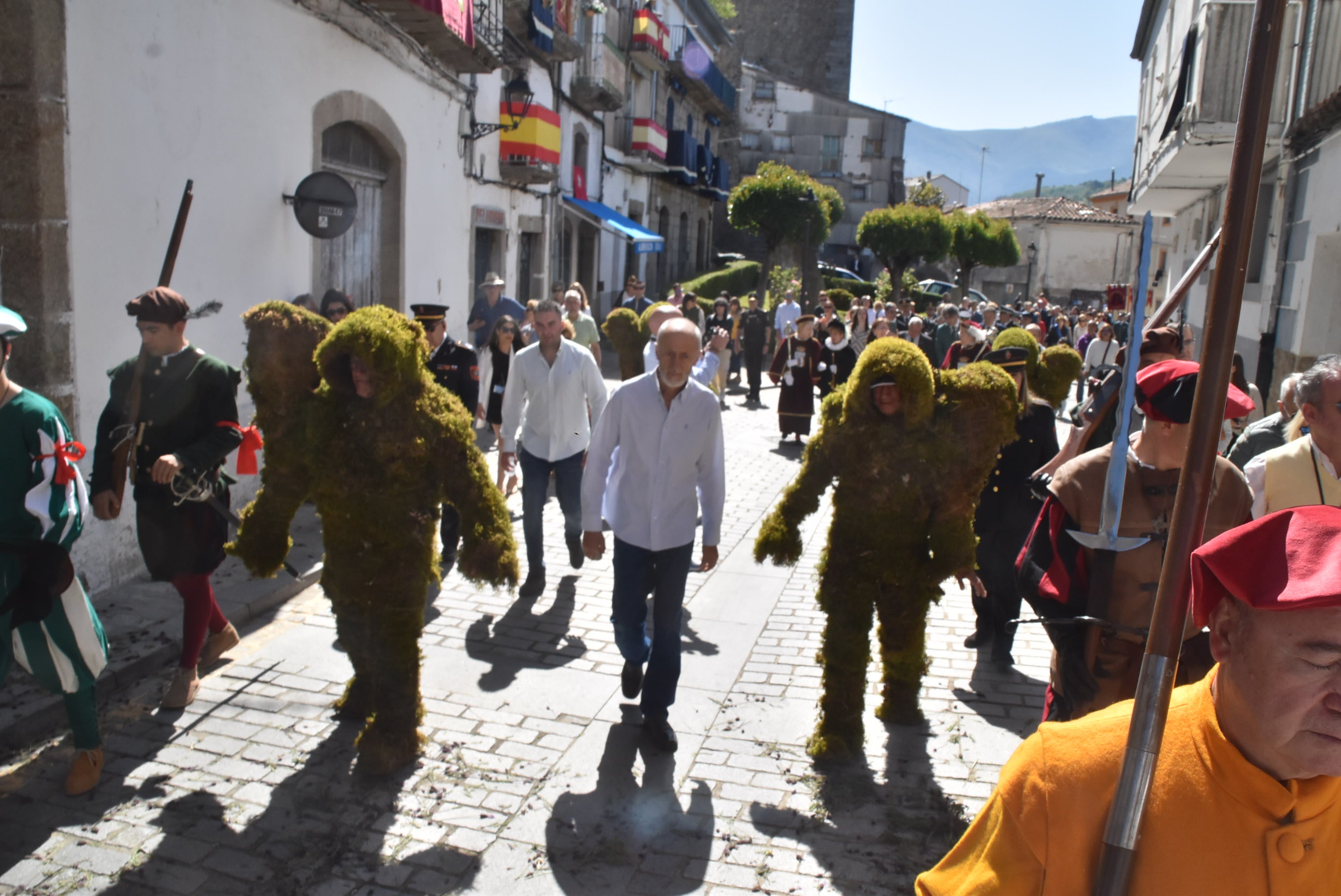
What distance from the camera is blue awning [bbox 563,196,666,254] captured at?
2303 centimetres

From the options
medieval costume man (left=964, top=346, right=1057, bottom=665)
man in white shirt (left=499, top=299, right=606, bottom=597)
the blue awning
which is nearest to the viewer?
medieval costume man (left=964, top=346, right=1057, bottom=665)

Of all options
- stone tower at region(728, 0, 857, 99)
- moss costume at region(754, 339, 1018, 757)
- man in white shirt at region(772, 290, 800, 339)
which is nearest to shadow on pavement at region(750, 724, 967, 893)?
moss costume at region(754, 339, 1018, 757)

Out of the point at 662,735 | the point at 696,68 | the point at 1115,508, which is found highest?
the point at 696,68

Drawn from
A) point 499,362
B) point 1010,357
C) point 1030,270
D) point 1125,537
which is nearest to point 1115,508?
point 1125,537

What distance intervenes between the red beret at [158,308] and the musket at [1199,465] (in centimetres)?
455

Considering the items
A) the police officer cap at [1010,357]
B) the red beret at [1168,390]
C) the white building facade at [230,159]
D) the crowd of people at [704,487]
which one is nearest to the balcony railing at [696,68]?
the white building facade at [230,159]

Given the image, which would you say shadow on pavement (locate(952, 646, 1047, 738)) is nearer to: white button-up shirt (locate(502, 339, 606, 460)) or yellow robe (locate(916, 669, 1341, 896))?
white button-up shirt (locate(502, 339, 606, 460))

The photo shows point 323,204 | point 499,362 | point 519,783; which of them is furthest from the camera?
point 323,204

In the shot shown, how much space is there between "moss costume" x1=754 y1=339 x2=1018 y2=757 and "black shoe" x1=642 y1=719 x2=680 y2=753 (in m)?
0.64

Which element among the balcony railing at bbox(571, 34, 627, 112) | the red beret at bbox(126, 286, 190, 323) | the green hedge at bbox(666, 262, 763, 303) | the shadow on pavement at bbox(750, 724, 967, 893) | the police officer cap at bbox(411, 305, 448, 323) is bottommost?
the shadow on pavement at bbox(750, 724, 967, 893)

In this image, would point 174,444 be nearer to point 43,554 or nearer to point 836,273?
point 43,554

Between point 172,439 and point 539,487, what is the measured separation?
2496 millimetres

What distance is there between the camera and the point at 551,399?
273 inches

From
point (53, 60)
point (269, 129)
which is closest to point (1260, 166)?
point (53, 60)
